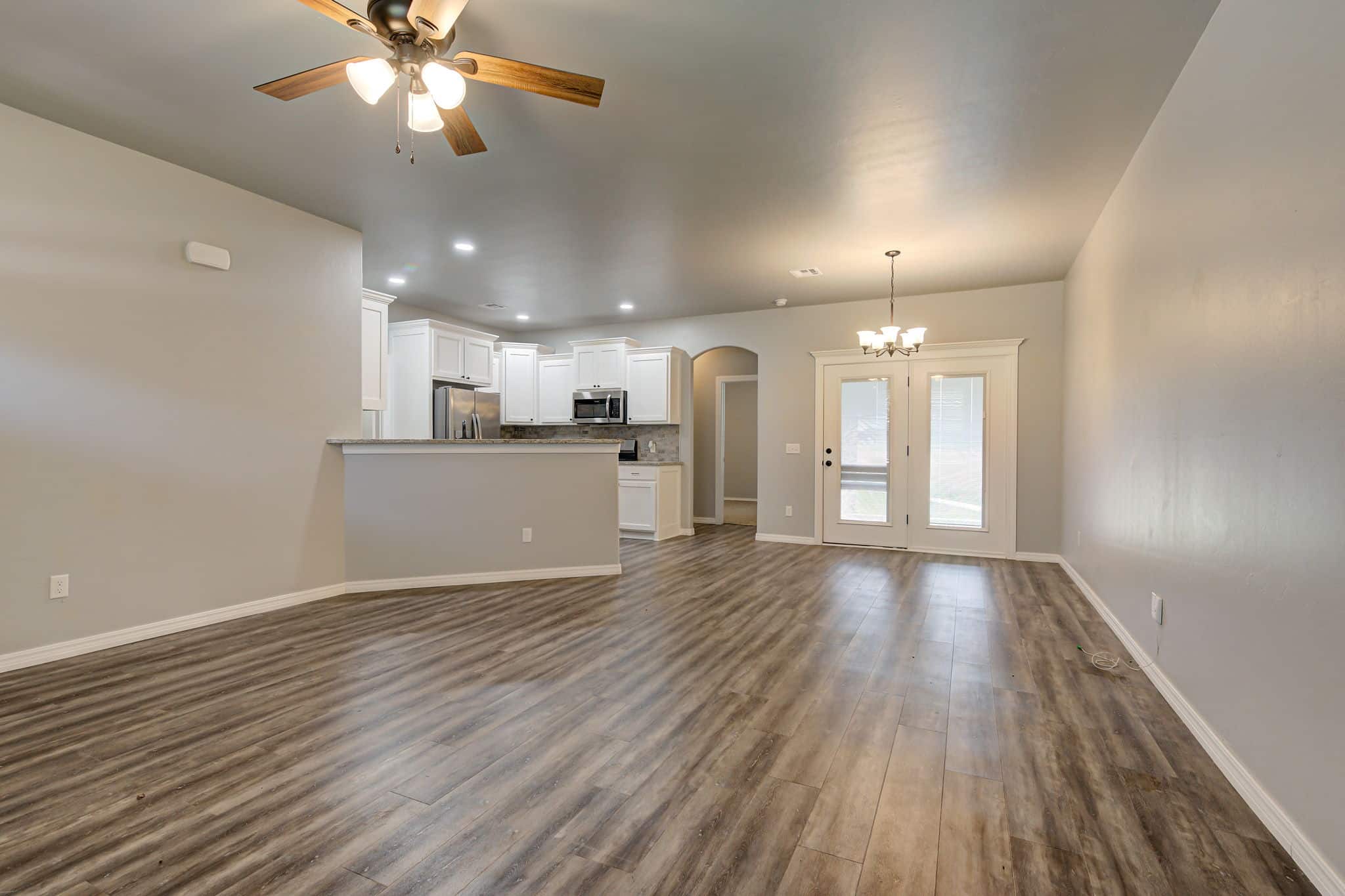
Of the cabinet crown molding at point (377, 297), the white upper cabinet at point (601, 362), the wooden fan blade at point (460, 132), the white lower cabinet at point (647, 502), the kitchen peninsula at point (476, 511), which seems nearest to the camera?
the wooden fan blade at point (460, 132)

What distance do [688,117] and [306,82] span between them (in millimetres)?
1638

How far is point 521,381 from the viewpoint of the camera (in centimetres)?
778

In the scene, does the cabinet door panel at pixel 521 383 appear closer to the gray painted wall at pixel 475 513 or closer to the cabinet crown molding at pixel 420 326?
the cabinet crown molding at pixel 420 326

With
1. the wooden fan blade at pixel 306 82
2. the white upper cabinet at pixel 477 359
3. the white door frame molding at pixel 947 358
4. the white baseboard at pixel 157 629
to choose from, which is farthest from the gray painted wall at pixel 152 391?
the white door frame molding at pixel 947 358

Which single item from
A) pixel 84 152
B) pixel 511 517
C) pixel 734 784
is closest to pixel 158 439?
pixel 84 152

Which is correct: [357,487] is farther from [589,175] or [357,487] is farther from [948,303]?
[948,303]

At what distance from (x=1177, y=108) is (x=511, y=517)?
4531 millimetres

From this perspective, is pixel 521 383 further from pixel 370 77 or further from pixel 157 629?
pixel 370 77

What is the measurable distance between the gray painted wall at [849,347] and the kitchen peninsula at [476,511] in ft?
8.39

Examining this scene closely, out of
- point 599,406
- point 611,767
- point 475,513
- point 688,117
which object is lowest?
point 611,767

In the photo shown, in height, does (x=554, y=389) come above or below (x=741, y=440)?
above

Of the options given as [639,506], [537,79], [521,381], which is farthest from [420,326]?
[537,79]

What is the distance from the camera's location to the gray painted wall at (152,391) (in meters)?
2.88

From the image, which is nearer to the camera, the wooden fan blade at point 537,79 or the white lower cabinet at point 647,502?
the wooden fan blade at point 537,79
